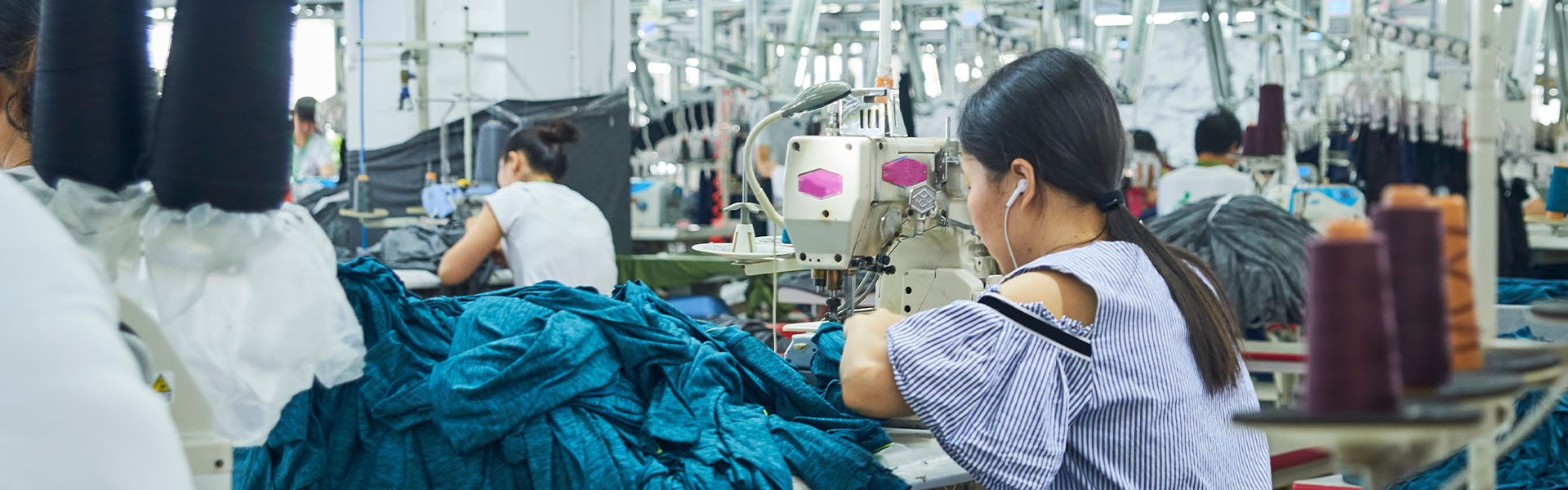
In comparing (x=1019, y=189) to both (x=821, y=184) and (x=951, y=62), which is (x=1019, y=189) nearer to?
(x=821, y=184)

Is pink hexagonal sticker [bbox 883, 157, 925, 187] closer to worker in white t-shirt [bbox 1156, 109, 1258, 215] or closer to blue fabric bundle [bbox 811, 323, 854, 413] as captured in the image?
blue fabric bundle [bbox 811, 323, 854, 413]

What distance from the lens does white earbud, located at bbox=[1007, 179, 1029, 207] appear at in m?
1.52

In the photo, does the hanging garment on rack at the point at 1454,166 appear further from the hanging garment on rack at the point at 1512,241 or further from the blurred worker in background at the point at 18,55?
the blurred worker in background at the point at 18,55

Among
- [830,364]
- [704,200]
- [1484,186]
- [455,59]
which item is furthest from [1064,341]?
[704,200]

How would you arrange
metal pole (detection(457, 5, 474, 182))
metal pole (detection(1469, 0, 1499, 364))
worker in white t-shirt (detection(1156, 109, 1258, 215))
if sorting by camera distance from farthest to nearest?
1. metal pole (detection(457, 5, 474, 182))
2. worker in white t-shirt (detection(1156, 109, 1258, 215))
3. metal pole (detection(1469, 0, 1499, 364))

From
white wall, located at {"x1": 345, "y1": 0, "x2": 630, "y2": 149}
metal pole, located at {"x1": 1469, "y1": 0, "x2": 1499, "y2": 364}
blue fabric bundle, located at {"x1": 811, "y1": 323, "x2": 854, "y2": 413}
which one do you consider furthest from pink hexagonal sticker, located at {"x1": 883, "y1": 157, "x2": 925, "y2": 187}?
white wall, located at {"x1": 345, "y1": 0, "x2": 630, "y2": 149}

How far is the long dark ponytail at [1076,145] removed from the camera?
1472mm

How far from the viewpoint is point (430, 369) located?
5.06ft

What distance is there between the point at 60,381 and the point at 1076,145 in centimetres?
117

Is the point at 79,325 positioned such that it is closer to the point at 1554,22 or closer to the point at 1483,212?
the point at 1483,212

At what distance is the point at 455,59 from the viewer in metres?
5.44

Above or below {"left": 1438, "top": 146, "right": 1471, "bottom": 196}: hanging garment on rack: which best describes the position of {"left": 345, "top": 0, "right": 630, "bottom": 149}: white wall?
above

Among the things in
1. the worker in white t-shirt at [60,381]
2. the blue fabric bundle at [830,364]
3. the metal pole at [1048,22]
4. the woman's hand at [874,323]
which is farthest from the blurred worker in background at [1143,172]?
the worker in white t-shirt at [60,381]

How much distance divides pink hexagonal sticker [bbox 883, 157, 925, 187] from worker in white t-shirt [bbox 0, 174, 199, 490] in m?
1.47
